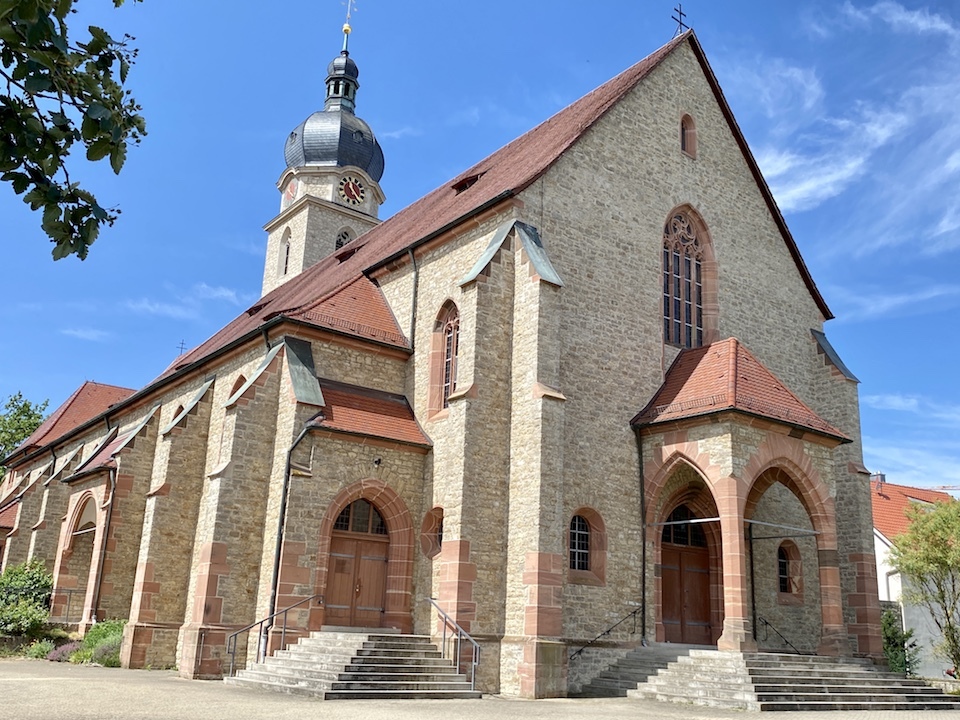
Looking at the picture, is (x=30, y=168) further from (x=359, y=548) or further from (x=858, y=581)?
(x=858, y=581)

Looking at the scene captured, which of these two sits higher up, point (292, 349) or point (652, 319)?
point (652, 319)

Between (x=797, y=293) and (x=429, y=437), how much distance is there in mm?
11126

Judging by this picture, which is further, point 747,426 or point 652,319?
point 652,319

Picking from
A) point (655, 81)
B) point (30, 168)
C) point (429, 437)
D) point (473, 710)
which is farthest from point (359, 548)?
point (30, 168)

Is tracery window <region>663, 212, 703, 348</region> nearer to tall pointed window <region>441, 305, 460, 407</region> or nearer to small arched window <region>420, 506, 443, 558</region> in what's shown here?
tall pointed window <region>441, 305, 460, 407</region>

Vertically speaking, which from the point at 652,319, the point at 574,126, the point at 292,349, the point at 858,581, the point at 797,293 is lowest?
the point at 858,581

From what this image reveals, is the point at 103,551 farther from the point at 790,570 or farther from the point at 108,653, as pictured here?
the point at 790,570

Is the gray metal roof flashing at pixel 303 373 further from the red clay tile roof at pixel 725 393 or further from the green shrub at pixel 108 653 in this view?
the green shrub at pixel 108 653

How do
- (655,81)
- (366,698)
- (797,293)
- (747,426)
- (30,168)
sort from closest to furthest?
(30,168) → (366,698) → (747,426) → (655,81) → (797,293)

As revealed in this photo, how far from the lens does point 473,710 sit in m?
12.3

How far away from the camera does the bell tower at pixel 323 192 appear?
1545 inches

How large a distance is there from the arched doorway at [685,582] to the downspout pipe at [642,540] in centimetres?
62

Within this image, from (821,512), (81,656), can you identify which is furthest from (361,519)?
(821,512)

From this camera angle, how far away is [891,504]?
34.7 metres
